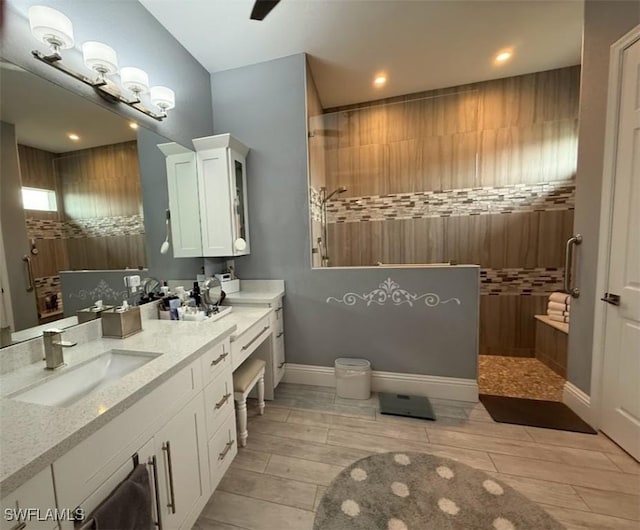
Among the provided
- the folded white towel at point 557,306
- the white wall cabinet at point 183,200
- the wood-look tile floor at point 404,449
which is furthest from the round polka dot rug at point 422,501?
the folded white towel at point 557,306

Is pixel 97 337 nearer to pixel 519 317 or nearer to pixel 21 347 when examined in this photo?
pixel 21 347

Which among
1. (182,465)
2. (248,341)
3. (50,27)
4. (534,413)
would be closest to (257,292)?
(248,341)

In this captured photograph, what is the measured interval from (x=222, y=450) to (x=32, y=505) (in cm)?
93

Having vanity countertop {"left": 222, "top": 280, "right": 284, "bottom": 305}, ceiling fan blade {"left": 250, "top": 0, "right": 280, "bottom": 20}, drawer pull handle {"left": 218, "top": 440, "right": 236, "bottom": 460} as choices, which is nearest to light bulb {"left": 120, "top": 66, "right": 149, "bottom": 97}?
ceiling fan blade {"left": 250, "top": 0, "right": 280, "bottom": 20}

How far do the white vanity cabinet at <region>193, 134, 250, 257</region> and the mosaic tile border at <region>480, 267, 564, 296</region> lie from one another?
9.24 ft

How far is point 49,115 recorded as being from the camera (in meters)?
1.23

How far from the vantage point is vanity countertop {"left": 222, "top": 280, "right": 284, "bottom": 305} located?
2197mm

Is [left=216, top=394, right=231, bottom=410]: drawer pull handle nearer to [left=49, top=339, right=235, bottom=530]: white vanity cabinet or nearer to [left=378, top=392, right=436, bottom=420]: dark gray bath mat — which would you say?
[left=49, top=339, right=235, bottom=530]: white vanity cabinet

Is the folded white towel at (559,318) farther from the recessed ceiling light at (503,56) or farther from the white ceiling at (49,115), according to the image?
the white ceiling at (49,115)

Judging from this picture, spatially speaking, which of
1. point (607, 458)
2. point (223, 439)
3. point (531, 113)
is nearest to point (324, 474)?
point (223, 439)

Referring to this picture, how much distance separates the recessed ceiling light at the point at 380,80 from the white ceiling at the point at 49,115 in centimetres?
239

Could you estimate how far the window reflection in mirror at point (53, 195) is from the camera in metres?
1.07

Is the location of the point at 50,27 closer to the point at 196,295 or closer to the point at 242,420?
the point at 196,295

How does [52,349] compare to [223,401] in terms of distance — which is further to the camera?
[223,401]
